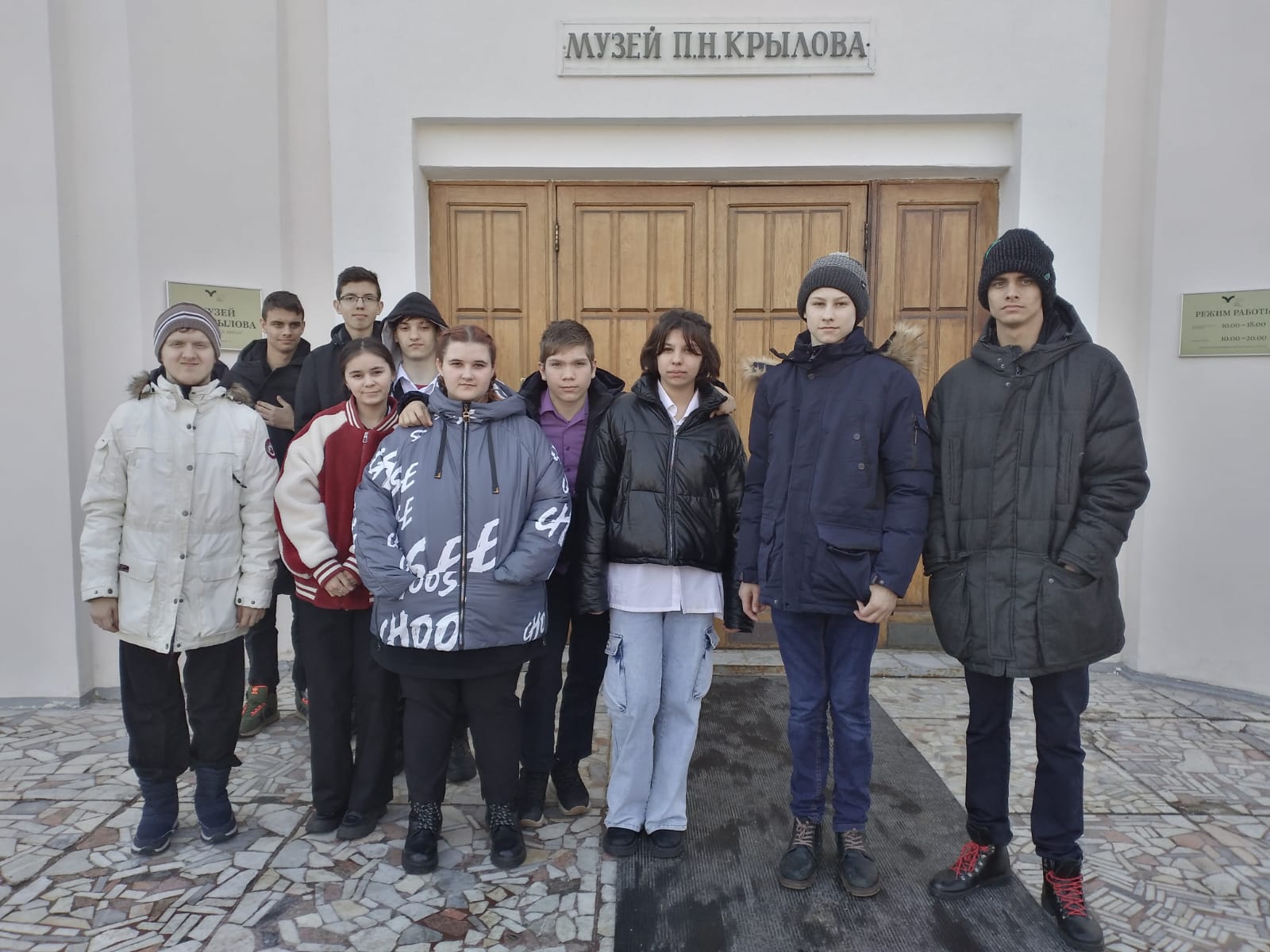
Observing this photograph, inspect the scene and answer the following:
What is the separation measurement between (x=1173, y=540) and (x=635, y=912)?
3.72 m

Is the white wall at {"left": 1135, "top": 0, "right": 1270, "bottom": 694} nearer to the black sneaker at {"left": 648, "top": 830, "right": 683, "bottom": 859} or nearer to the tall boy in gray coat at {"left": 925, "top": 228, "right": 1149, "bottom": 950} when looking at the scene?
the tall boy in gray coat at {"left": 925, "top": 228, "right": 1149, "bottom": 950}

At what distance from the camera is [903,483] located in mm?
2439

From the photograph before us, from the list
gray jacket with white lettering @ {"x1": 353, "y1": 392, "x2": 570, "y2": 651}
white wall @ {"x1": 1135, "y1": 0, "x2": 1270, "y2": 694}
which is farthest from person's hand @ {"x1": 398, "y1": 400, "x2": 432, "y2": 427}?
white wall @ {"x1": 1135, "y1": 0, "x2": 1270, "y2": 694}

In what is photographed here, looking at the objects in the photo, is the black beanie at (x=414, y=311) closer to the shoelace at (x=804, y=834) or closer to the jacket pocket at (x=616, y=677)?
the jacket pocket at (x=616, y=677)

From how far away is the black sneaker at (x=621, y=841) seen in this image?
9.10 ft

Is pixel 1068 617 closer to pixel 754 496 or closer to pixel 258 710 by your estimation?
pixel 754 496

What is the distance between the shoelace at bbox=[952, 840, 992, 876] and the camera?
8.48 ft

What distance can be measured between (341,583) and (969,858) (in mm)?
2290

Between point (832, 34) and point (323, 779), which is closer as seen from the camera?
point (323, 779)

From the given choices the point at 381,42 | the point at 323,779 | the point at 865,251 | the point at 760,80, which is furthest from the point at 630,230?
the point at 323,779

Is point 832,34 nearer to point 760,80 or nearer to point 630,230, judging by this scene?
point 760,80

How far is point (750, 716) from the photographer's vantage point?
4.09m

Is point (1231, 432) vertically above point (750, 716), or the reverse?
point (1231, 432)

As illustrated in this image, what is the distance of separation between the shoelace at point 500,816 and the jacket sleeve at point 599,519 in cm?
77
